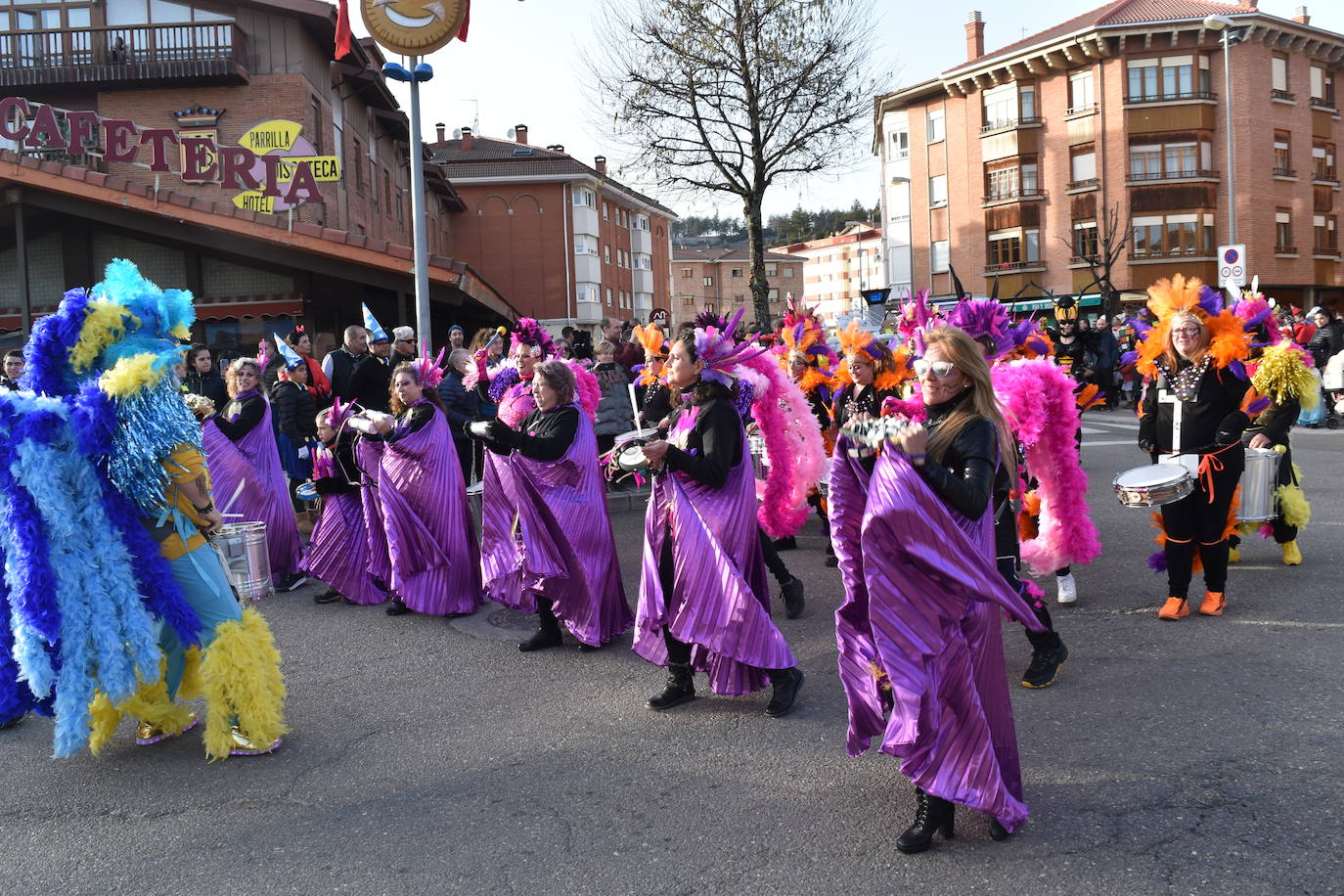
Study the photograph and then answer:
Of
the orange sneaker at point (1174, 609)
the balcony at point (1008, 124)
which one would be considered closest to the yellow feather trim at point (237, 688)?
the orange sneaker at point (1174, 609)

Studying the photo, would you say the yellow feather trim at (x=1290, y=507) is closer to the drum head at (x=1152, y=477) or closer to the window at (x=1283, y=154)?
the drum head at (x=1152, y=477)

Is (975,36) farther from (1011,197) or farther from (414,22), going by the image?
(414,22)

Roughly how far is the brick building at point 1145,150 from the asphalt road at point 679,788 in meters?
40.1

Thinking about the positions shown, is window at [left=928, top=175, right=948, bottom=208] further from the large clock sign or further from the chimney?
the large clock sign

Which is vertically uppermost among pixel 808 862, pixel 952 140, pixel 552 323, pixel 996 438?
pixel 952 140

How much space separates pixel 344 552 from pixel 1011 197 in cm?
4349

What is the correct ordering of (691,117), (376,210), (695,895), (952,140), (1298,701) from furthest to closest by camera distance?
(952,140) → (376,210) → (691,117) → (1298,701) → (695,895)

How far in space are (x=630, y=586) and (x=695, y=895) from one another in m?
4.86

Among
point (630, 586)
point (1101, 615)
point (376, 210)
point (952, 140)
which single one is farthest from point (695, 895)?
point (952, 140)

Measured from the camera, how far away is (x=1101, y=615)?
668 cm

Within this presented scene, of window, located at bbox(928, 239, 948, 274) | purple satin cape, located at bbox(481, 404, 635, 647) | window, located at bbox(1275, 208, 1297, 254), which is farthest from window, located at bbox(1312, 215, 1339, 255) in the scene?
purple satin cape, located at bbox(481, 404, 635, 647)

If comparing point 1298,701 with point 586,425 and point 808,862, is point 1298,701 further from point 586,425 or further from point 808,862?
point 586,425

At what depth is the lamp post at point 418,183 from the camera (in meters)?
12.5

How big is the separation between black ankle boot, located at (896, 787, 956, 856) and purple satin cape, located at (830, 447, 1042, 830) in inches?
3.2
